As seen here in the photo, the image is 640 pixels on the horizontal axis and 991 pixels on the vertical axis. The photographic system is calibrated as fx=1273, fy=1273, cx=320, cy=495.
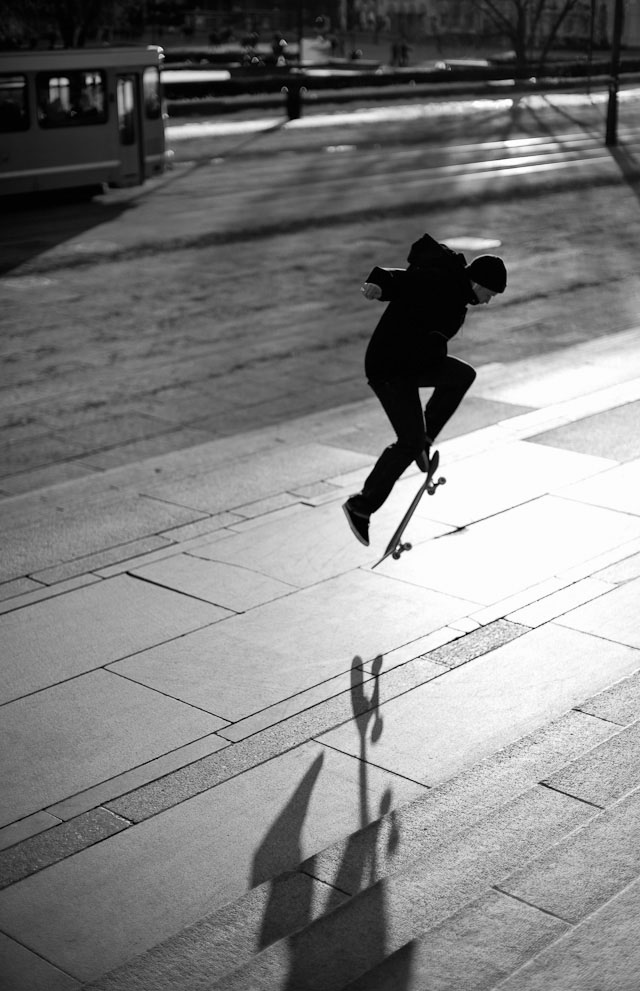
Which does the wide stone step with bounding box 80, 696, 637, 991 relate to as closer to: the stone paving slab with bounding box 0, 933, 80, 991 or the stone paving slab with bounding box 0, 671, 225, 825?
the stone paving slab with bounding box 0, 933, 80, 991

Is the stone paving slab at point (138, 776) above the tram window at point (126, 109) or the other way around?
the other way around

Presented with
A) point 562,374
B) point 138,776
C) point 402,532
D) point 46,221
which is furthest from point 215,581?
point 46,221

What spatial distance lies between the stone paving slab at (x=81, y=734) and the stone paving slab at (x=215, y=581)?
1099mm

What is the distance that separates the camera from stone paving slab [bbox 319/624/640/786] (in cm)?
558

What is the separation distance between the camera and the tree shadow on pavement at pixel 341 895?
3.87 meters

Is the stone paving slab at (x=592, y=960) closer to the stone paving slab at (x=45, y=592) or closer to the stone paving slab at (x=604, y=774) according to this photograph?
the stone paving slab at (x=604, y=774)

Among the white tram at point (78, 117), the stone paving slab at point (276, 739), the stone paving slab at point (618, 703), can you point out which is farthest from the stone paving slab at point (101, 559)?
the white tram at point (78, 117)

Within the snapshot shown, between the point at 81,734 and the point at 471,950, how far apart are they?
100 inches

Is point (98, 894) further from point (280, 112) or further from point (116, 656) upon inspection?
point (280, 112)

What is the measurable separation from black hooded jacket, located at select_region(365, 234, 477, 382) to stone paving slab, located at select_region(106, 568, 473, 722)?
128cm

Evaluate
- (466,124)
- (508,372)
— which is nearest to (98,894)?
(508,372)

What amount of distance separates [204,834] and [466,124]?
40.7 meters

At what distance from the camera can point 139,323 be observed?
51.2 feet

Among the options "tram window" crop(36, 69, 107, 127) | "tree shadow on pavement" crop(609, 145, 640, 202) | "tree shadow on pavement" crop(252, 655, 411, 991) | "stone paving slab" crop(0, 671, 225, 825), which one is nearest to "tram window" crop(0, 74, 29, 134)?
"tram window" crop(36, 69, 107, 127)
